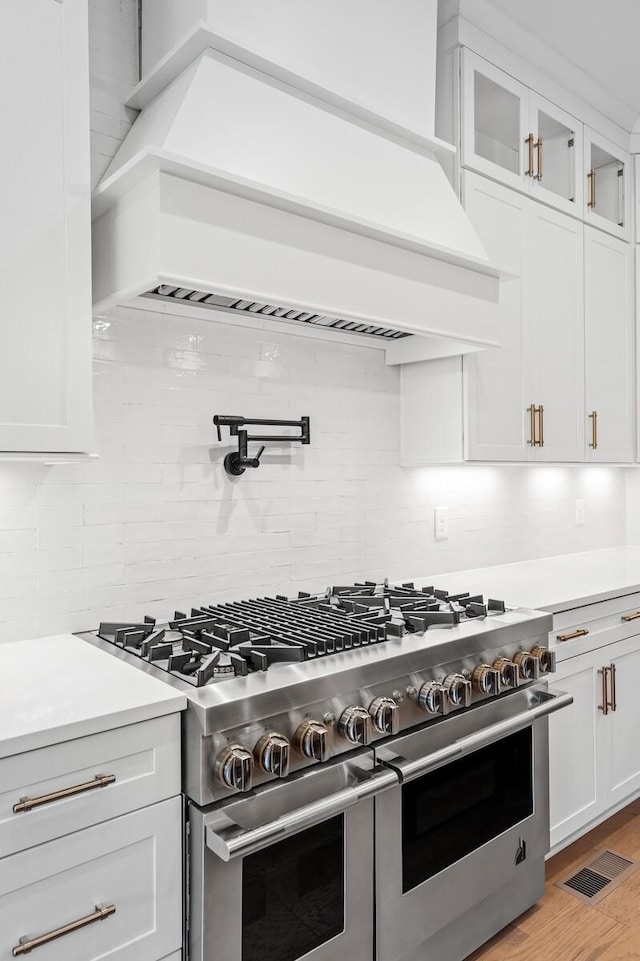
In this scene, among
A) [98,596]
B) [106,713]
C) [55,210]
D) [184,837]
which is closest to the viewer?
[106,713]

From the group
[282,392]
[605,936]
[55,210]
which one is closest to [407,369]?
[282,392]

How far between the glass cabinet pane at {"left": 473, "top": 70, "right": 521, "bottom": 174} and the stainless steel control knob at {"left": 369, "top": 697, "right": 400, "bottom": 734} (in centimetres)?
194

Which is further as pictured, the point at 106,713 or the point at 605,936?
the point at 605,936

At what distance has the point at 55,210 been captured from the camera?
147 centimetres

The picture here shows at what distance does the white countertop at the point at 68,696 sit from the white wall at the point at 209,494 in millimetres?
224

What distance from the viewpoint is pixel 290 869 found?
4.80 ft

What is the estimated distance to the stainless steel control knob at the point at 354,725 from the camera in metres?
1.52

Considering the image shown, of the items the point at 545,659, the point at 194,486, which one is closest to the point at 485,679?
the point at 545,659

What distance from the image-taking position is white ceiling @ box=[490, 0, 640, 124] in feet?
7.93

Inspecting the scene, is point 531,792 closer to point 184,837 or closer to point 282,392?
point 184,837

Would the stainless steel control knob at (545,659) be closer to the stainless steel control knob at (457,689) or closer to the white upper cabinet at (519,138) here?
the stainless steel control knob at (457,689)

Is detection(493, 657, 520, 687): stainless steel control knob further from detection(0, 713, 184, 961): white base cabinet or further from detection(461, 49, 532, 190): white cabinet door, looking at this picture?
detection(461, 49, 532, 190): white cabinet door

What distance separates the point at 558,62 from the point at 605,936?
10.0 feet

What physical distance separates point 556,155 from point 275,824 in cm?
275
